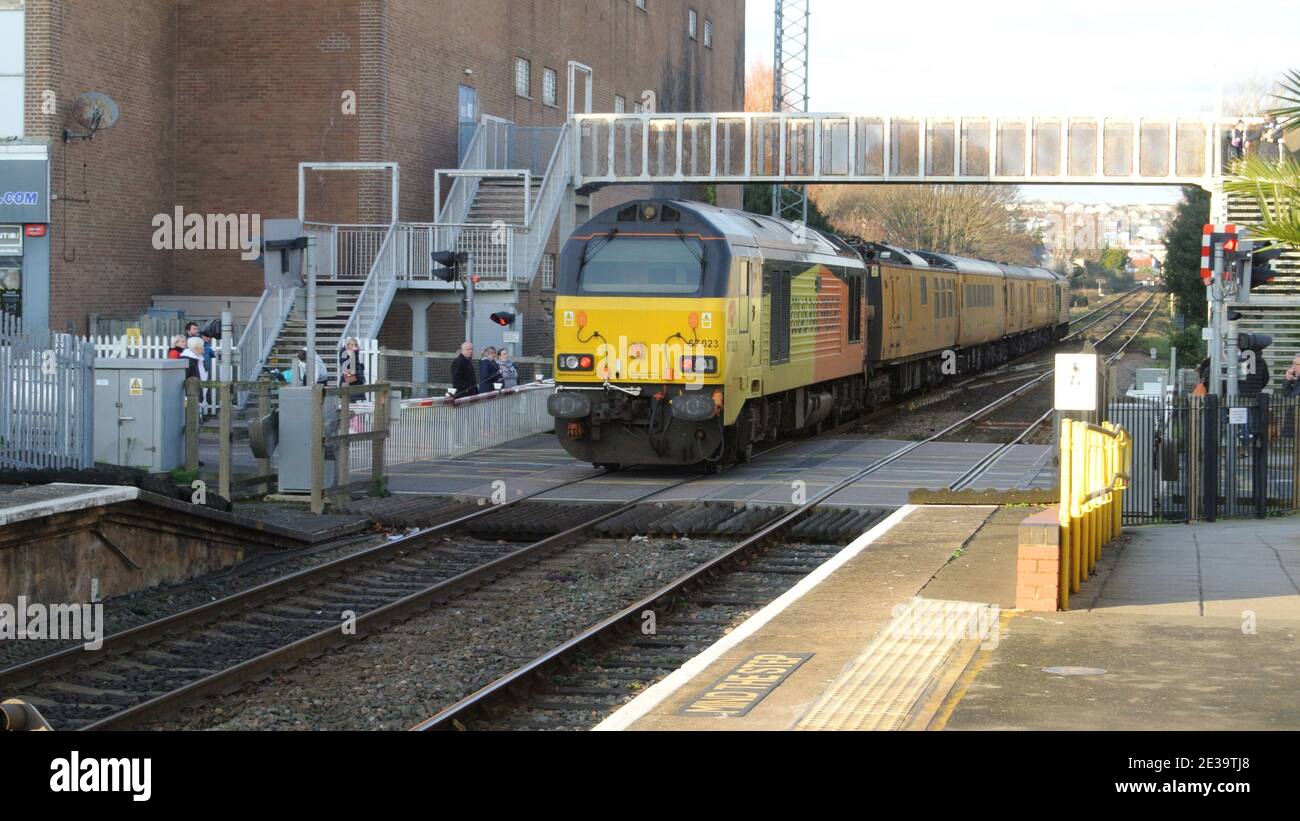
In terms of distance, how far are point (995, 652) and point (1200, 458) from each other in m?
8.65

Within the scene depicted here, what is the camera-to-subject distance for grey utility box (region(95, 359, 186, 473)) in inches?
698

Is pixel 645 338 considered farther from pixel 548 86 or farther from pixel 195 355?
pixel 548 86

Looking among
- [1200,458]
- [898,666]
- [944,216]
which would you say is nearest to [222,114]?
[1200,458]

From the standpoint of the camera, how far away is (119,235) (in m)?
32.5

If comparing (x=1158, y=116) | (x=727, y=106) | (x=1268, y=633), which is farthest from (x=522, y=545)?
(x=727, y=106)

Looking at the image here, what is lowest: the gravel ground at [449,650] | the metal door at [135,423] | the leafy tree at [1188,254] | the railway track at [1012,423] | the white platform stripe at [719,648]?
the gravel ground at [449,650]

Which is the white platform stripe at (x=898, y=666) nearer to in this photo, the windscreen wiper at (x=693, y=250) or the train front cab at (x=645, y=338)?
the train front cab at (x=645, y=338)

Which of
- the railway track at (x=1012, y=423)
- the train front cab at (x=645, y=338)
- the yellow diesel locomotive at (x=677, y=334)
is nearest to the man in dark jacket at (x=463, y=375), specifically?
the yellow diesel locomotive at (x=677, y=334)

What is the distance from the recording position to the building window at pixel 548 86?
4444 cm

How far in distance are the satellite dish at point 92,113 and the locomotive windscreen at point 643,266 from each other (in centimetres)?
1394

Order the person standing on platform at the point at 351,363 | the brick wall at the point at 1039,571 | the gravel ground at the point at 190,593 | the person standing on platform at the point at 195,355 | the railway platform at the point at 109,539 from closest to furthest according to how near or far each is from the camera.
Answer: the brick wall at the point at 1039,571
the gravel ground at the point at 190,593
the railway platform at the point at 109,539
the person standing on platform at the point at 195,355
the person standing on platform at the point at 351,363

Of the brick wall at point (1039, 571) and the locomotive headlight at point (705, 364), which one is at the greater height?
the locomotive headlight at point (705, 364)

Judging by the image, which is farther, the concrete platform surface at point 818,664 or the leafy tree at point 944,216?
the leafy tree at point 944,216

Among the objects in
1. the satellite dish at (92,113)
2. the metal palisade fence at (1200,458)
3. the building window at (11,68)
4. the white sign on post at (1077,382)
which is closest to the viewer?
the white sign on post at (1077,382)
